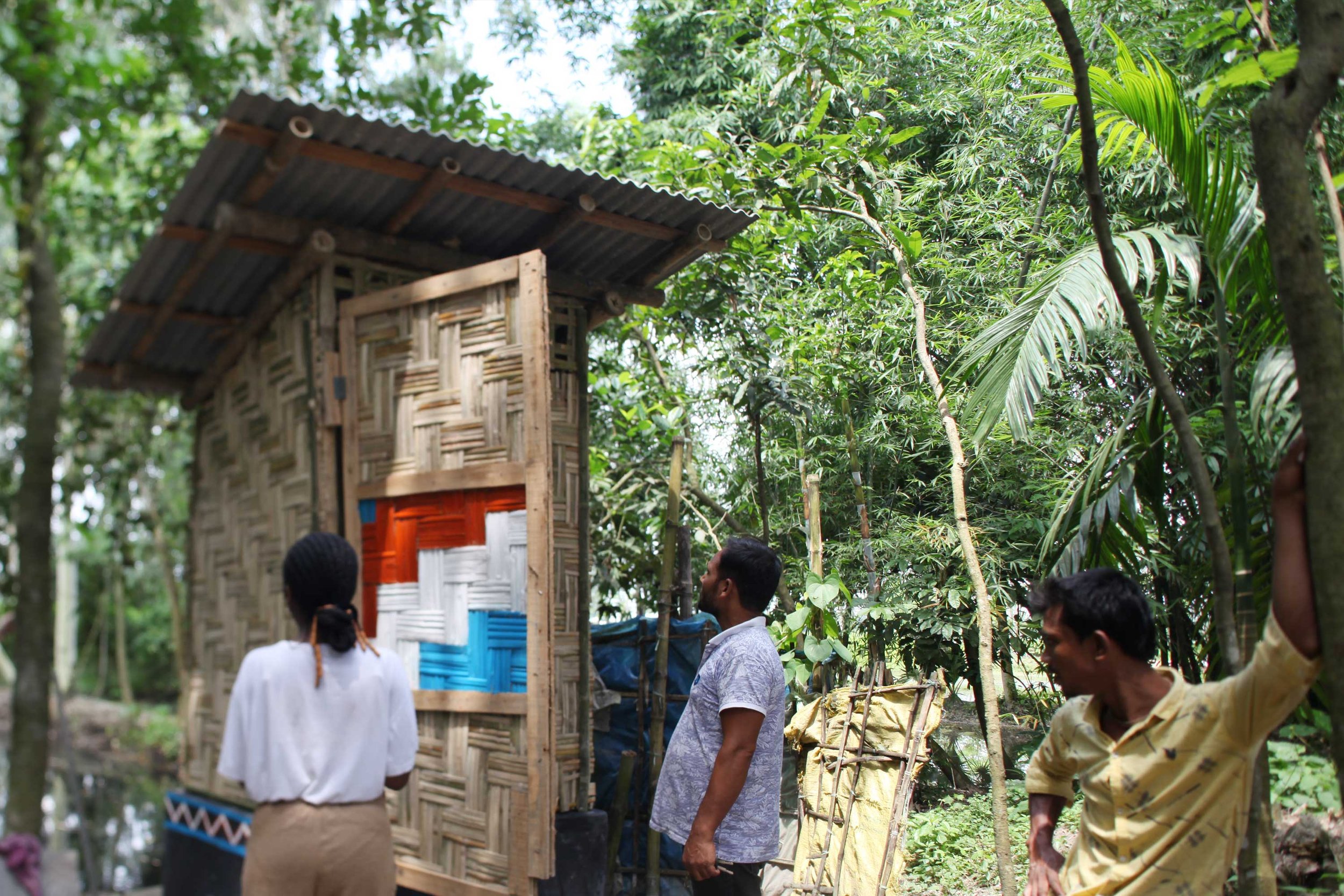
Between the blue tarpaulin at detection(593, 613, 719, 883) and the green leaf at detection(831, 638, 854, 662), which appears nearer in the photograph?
the green leaf at detection(831, 638, 854, 662)

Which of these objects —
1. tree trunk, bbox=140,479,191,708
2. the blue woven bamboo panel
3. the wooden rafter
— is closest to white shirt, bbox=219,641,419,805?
the blue woven bamboo panel

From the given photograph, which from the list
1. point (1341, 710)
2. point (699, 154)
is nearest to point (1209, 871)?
point (1341, 710)

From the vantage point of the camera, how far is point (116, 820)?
12758 mm

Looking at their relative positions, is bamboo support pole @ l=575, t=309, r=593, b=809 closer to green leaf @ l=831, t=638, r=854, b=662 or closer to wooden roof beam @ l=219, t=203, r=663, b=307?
wooden roof beam @ l=219, t=203, r=663, b=307

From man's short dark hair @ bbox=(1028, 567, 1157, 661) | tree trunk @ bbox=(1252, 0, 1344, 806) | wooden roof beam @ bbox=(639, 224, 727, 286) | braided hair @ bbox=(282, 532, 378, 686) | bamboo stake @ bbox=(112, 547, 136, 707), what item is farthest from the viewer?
bamboo stake @ bbox=(112, 547, 136, 707)

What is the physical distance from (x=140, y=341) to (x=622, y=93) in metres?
3.36

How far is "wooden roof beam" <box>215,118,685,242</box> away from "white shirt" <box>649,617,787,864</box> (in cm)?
215

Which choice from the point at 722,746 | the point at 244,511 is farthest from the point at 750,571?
the point at 244,511

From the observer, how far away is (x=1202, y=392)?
3596mm

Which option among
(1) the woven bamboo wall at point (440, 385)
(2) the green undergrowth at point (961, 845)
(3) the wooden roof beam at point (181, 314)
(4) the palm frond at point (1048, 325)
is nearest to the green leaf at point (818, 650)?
(2) the green undergrowth at point (961, 845)

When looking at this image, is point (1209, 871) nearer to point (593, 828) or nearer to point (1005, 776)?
point (1005, 776)

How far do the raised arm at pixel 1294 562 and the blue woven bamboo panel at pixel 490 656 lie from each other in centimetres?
272

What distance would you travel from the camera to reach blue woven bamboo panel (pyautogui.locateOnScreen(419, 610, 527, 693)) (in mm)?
3949

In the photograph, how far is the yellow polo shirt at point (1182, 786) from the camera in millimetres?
1753
